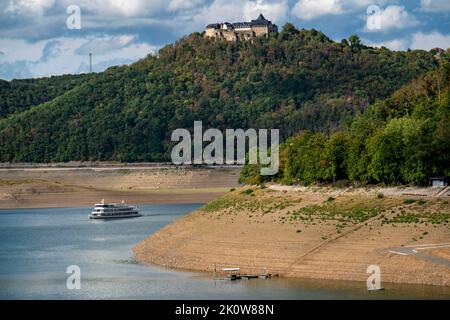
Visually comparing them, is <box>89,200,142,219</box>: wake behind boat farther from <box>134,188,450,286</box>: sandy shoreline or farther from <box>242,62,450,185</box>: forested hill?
<box>134,188,450,286</box>: sandy shoreline

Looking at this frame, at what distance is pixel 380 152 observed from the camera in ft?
297

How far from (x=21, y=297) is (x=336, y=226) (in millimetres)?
21366

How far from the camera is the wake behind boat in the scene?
141500 millimetres

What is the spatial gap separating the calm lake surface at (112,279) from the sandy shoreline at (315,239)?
1.55 metres

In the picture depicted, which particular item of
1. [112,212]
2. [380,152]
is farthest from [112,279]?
[112,212]

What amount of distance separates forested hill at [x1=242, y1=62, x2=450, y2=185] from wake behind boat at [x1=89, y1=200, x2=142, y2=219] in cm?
3060

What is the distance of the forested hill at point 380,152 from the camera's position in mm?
87625

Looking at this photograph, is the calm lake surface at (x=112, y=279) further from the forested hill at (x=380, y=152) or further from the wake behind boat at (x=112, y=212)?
the wake behind boat at (x=112, y=212)

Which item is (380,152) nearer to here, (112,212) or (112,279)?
(112,279)

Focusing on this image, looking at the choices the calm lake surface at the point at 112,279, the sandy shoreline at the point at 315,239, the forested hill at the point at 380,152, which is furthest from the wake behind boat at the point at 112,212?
the sandy shoreline at the point at 315,239

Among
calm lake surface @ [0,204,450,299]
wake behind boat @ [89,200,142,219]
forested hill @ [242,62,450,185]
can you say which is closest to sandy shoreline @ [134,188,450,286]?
calm lake surface @ [0,204,450,299]

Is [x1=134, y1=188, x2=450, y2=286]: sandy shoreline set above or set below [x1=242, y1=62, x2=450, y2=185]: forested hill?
below
